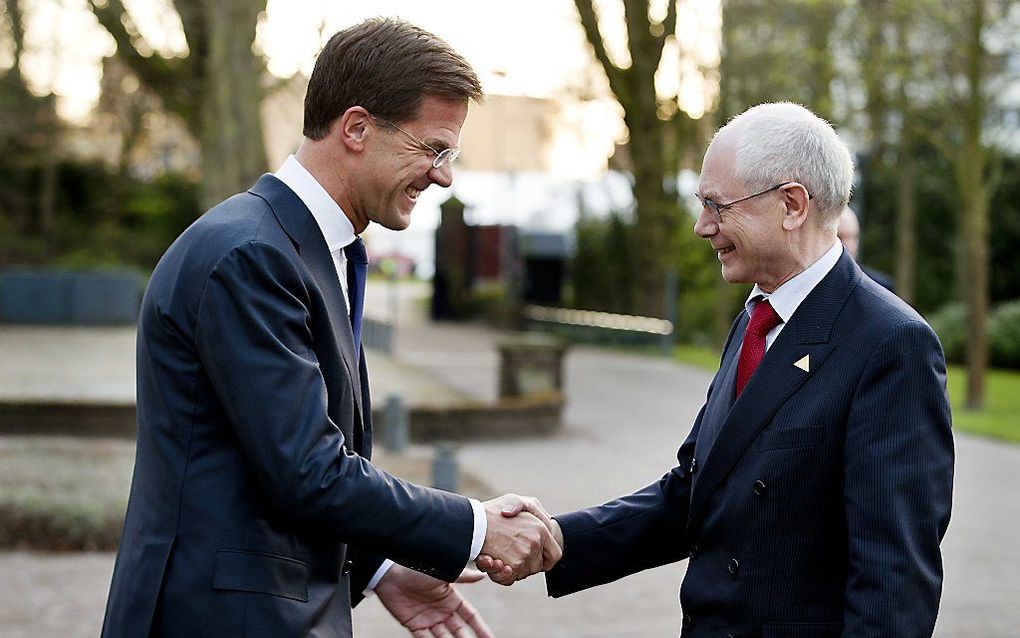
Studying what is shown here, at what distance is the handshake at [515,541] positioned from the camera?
9.62 ft

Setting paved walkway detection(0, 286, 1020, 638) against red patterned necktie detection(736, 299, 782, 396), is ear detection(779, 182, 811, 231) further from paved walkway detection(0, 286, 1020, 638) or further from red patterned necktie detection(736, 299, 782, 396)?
paved walkway detection(0, 286, 1020, 638)

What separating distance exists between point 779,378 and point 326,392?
96 centimetres

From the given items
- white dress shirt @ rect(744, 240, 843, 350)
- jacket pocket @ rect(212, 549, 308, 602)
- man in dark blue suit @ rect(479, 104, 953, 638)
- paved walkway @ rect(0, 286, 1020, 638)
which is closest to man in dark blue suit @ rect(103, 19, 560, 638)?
jacket pocket @ rect(212, 549, 308, 602)

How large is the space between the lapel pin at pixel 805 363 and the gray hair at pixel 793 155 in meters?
0.31


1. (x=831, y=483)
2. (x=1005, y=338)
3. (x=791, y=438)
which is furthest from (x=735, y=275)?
(x=1005, y=338)

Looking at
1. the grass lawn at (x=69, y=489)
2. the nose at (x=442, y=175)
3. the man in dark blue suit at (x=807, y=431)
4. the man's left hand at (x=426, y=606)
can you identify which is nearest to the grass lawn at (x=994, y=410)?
the grass lawn at (x=69, y=489)

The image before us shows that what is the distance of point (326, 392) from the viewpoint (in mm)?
2566

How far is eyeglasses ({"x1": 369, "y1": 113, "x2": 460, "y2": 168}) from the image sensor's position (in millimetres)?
2744

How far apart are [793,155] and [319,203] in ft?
3.33

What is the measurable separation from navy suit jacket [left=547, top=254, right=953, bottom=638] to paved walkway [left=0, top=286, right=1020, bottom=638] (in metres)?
3.85

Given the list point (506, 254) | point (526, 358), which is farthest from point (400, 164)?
point (506, 254)

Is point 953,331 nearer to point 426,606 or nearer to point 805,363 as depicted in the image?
point 426,606

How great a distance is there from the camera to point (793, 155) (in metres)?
2.77

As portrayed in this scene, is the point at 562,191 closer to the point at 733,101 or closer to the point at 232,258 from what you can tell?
the point at 733,101
